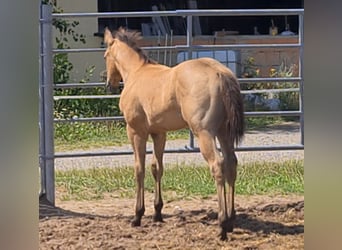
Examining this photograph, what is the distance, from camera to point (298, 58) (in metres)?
3.72

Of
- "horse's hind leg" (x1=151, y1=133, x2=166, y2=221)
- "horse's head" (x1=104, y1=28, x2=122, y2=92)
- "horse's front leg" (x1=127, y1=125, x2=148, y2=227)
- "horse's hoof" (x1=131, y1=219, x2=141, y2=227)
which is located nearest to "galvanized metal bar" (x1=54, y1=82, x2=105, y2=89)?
"horse's head" (x1=104, y1=28, x2=122, y2=92)

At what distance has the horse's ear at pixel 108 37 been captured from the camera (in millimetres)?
3577

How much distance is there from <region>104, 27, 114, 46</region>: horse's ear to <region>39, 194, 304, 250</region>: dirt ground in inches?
32.1

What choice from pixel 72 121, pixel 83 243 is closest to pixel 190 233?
pixel 83 243

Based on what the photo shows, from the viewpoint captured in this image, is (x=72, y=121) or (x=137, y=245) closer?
(x=137, y=245)

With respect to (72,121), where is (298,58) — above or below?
above

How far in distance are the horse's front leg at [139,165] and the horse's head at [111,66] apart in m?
0.30

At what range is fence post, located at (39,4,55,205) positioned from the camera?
3717 millimetres

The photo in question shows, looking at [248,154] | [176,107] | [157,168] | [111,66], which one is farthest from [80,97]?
[248,154]

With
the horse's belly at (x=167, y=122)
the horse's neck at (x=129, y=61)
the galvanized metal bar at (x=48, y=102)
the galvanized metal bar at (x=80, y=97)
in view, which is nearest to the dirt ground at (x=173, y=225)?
the galvanized metal bar at (x=48, y=102)

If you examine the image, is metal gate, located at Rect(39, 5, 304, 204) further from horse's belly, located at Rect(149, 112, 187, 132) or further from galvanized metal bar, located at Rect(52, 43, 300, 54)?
horse's belly, located at Rect(149, 112, 187, 132)

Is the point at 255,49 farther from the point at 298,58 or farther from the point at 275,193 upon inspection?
the point at 275,193

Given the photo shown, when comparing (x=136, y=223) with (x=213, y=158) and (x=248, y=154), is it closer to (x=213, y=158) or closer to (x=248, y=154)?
(x=213, y=158)
